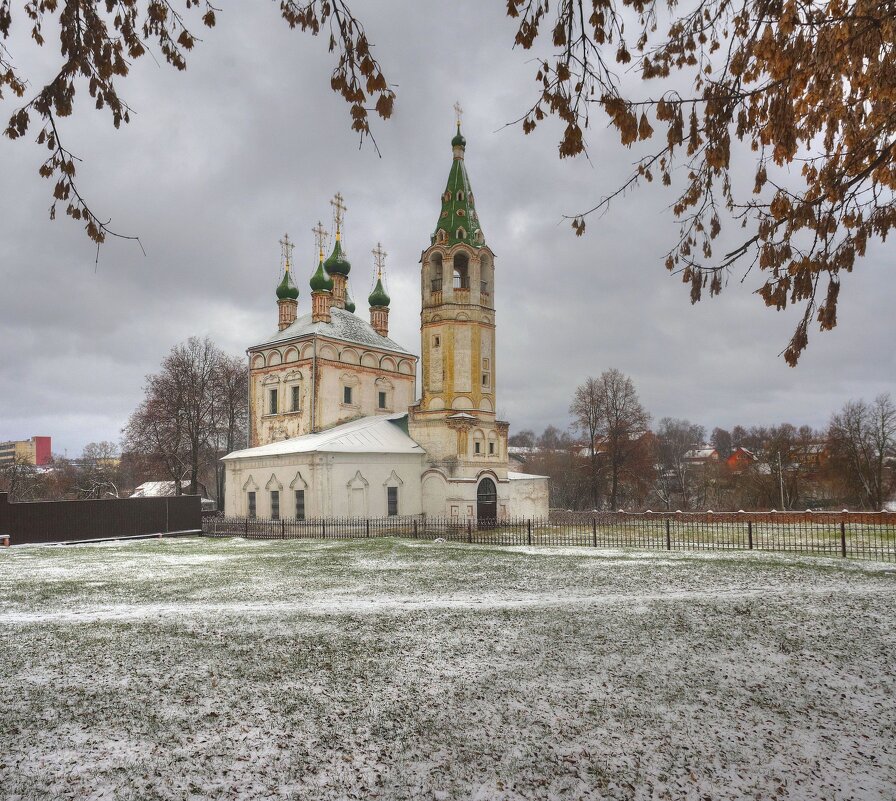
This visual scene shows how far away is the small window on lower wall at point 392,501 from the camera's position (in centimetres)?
2903

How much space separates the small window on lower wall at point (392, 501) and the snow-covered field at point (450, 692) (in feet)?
58.5

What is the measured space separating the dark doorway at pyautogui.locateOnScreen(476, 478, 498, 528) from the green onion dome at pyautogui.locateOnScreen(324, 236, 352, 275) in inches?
702

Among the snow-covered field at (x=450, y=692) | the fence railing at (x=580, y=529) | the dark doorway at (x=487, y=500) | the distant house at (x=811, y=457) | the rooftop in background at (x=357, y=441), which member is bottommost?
the fence railing at (x=580, y=529)

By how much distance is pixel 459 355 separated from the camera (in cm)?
3045

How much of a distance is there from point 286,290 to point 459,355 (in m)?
15.0

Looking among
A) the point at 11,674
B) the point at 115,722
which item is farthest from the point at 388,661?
the point at 11,674

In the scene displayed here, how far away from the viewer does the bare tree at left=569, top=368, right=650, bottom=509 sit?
40.2 meters

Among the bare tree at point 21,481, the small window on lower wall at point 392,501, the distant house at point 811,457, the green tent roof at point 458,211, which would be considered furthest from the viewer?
the bare tree at point 21,481

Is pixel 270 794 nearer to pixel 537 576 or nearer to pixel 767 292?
pixel 767 292

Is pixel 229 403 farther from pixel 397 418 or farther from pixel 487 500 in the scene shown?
pixel 487 500

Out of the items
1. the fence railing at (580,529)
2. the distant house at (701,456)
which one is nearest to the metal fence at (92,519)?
the fence railing at (580,529)

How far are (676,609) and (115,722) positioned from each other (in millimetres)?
7096

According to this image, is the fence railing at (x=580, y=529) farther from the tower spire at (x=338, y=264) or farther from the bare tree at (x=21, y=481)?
the bare tree at (x=21, y=481)

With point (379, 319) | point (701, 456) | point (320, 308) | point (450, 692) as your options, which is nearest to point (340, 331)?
point (320, 308)
